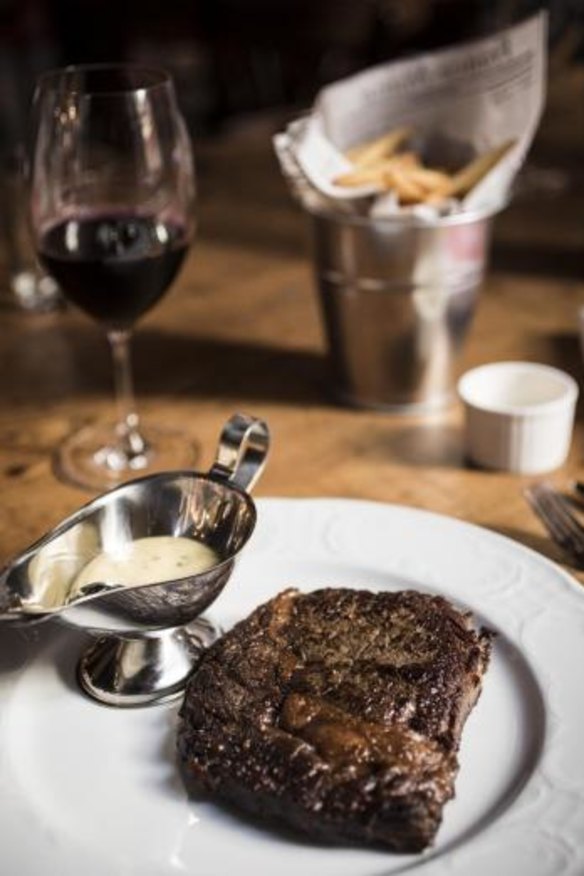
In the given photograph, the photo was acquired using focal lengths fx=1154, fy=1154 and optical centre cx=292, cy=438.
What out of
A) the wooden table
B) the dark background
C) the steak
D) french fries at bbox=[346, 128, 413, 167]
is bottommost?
the dark background

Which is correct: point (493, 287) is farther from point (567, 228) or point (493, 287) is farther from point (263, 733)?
point (263, 733)

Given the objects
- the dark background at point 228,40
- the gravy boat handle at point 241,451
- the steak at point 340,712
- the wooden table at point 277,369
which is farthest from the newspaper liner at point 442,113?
the dark background at point 228,40

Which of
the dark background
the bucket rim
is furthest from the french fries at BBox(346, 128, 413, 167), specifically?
the dark background

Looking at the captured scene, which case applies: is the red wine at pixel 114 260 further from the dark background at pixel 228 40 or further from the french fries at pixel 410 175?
the dark background at pixel 228 40

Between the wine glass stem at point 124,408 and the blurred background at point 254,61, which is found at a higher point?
the wine glass stem at point 124,408

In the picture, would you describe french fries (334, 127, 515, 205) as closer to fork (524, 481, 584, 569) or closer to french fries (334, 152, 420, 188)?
french fries (334, 152, 420, 188)

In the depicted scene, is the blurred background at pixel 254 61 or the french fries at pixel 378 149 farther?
the blurred background at pixel 254 61
